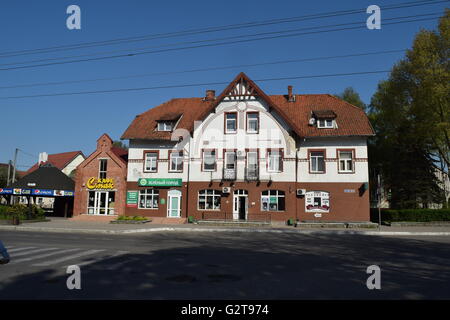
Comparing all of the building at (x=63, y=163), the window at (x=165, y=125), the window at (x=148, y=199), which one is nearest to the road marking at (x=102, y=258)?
the window at (x=148, y=199)

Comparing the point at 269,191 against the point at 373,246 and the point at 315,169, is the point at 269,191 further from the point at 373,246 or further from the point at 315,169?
the point at 373,246

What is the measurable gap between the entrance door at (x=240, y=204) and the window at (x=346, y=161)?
28.5 feet

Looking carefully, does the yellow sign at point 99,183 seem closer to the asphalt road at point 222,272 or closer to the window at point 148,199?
the window at point 148,199

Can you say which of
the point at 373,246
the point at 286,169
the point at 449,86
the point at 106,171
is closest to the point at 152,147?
the point at 106,171

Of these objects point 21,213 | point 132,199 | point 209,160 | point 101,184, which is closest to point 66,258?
point 209,160

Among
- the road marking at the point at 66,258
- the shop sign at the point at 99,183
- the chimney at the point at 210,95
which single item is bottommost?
the road marking at the point at 66,258

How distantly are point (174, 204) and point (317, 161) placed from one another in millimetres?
13652

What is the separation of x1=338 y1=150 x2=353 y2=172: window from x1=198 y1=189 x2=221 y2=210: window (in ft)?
36.3

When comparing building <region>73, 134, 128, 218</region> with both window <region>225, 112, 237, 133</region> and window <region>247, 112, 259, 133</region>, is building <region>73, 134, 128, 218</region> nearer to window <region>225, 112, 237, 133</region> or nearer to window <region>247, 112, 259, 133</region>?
window <region>225, 112, 237, 133</region>

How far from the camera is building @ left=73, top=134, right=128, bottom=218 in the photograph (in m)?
32.9

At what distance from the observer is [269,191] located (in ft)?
99.3

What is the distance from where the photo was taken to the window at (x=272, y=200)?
30047 millimetres

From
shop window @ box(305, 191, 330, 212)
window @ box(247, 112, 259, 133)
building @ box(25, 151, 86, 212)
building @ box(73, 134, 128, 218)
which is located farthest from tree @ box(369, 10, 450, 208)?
building @ box(25, 151, 86, 212)
